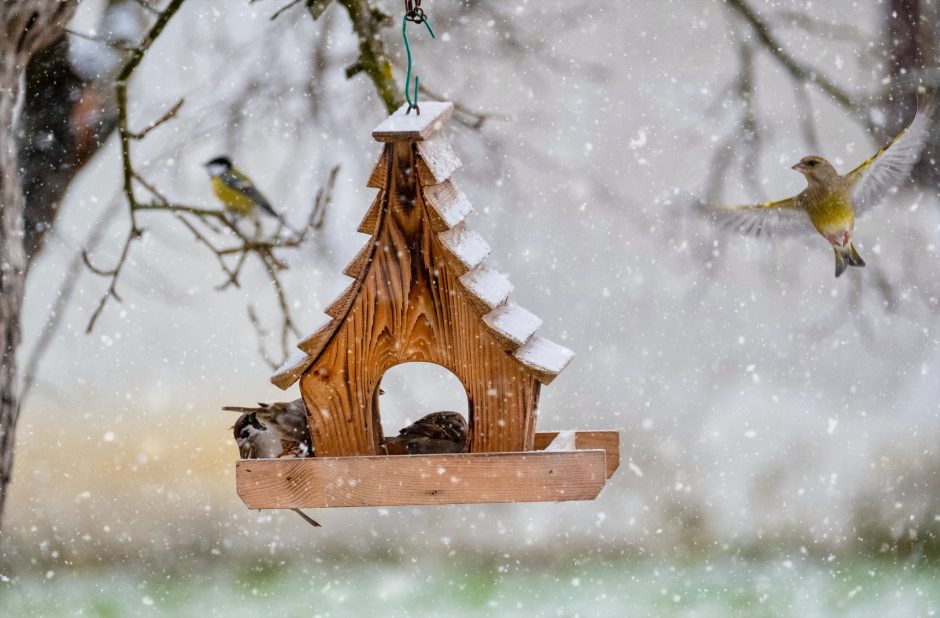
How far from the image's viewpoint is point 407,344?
168 centimetres

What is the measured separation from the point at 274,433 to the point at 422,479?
0.25 meters

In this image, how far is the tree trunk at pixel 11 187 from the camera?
3.08 m

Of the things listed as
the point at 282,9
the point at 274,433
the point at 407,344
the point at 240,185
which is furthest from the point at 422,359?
the point at 282,9

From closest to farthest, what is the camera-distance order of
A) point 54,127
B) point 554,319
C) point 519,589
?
point 54,127
point 554,319
point 519,589

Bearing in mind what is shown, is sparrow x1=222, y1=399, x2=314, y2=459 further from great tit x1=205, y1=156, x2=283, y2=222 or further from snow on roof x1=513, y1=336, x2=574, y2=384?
great tit x1=205, y1=156, x2=283, y2=222

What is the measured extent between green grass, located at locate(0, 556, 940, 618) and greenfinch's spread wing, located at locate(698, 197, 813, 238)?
959 millimetres

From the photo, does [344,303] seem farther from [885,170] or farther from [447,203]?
[885,170]

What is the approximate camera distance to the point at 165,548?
11.6 ft

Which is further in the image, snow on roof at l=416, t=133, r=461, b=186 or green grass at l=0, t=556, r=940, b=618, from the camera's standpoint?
green grass at l=0, t=556, r=940, b=618

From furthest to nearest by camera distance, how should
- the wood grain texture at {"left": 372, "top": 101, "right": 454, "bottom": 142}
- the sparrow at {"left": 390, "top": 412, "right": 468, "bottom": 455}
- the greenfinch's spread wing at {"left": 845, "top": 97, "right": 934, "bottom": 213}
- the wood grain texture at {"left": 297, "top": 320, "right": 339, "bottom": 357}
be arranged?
1. the greenfinch's spread wing at {"left": 845, "top": 97, "right": 934, "bottom": 213}
2. the sparrow at {"left": 390, "top": 412, "right": 468, "bottom": 455}
3. the wood grain texture at {"left": 297, "top": 320, "right": 339, "bottom": 357}
4. the wood grain texture at {"left": 372, "top": 101, "right": 454, "bottom": 142}

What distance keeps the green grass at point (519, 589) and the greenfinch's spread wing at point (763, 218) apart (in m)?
0.96

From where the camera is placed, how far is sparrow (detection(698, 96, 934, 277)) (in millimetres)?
2834

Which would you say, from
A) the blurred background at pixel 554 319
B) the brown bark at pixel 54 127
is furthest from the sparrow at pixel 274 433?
the brown bark at pixel 54 127

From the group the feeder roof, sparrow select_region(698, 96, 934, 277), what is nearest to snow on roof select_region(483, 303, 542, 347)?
the feeder roof
